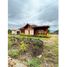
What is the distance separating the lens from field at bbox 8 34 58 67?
1.66 meters

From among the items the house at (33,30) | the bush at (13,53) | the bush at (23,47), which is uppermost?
the house at (33,30)

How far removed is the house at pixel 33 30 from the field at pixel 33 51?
54 millimetres

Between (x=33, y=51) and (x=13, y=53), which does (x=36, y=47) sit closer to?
(x=33, y=51)

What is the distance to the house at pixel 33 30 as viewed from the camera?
1.68 metres

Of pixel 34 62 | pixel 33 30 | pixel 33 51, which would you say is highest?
pixel 33 30

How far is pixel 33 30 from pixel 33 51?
226 millimetres

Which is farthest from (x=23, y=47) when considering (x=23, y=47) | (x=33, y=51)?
(x=33, y=51)

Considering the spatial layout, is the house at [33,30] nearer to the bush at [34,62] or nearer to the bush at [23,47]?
the bush at [23,47]

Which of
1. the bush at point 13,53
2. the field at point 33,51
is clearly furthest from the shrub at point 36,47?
the bush at point 13,53

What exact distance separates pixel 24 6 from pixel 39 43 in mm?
428

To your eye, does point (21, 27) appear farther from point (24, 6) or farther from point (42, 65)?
point (42, 65)

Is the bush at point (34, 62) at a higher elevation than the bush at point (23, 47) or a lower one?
lower

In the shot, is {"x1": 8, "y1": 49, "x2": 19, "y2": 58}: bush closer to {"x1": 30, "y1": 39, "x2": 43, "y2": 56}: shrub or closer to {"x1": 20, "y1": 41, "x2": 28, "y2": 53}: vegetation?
{"x1": 20, "y1": 41, "x2": 28, "y2": 53}: vegetation

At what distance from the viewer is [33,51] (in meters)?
1.70
